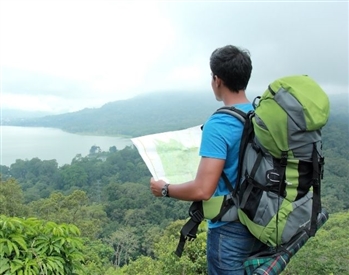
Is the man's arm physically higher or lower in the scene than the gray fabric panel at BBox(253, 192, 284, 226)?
higher

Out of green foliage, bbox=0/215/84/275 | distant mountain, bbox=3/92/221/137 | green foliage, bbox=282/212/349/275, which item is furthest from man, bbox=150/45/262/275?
distant mountain, bbox=3/92/221/137

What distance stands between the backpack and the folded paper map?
0.75 ft

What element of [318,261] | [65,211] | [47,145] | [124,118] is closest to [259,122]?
[318,261]

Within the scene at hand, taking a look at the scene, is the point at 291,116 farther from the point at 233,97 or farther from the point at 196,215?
the point at 196,215

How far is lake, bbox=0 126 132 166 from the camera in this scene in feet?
226

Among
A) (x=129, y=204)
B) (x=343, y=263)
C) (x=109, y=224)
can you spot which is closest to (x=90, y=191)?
(x=129, y=204)

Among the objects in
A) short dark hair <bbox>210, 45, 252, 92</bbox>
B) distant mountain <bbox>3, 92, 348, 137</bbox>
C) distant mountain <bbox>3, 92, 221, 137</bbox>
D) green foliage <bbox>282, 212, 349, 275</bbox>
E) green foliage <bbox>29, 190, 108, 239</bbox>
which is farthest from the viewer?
distant mountain <bbox>3, 92, 221, 137</bbox>

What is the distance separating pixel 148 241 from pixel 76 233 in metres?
17.6

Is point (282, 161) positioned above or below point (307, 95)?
below

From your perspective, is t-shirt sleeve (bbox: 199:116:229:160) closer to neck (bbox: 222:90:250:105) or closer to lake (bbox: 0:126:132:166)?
neck (bbox: 222:90:250:105)

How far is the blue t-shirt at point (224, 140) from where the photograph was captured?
3.18ft

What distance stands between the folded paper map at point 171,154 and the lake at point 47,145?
62.6 m

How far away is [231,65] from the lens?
40.4 inches

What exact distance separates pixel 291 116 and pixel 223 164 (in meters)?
0.22
